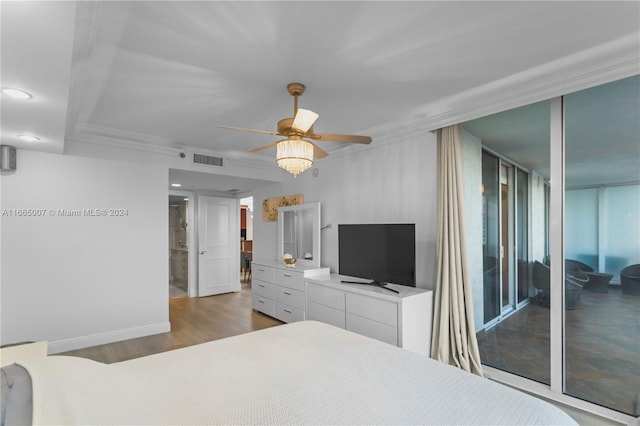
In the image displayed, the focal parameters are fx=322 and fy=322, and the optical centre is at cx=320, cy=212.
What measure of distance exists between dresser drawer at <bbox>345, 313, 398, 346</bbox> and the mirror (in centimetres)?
137

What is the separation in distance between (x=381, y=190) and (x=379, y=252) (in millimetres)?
825

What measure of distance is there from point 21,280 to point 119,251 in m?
0.91

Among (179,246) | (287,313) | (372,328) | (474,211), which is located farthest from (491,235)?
(179,246)

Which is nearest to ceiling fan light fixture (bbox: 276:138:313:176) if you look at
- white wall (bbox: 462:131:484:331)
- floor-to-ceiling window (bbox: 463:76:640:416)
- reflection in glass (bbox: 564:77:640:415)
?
white wall (bbox: 462:131:484:331)

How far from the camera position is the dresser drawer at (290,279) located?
14.0 ft

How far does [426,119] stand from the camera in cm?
326

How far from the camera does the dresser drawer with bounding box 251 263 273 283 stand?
16.2ft

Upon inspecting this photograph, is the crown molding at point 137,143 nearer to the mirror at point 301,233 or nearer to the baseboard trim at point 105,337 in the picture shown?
the mirror at point 301,233

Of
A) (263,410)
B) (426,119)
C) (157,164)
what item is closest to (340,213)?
(426,119)

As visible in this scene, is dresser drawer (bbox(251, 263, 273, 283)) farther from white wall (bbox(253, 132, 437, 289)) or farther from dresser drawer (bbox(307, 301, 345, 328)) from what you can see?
dresser drawer (bbox(307, 301, 345, 328))

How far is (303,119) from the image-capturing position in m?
2.21

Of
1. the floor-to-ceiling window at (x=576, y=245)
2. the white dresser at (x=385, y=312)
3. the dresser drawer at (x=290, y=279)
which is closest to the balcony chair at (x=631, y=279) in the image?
the floor-to-ceiling window at (x=576, y=245)

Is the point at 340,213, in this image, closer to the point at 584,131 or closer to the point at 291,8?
the point at 584,131

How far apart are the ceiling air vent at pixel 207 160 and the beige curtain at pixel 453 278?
316 cm
